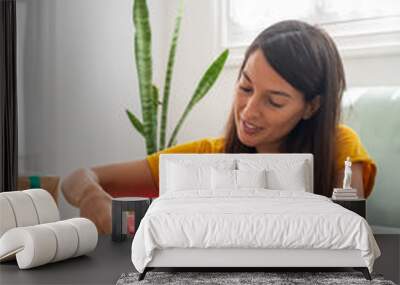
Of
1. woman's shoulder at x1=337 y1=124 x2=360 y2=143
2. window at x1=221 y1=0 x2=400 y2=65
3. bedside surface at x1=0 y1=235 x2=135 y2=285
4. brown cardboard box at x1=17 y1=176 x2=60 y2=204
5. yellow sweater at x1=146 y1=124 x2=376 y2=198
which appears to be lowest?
bedside surface at x1=0 y1=235 x2=135 y2=285

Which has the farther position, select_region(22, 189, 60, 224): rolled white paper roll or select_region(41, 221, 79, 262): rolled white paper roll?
select_region(22, 189, 60, 224): rolled white paper roll

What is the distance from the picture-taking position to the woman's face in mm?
5457

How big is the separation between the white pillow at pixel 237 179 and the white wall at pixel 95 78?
3.00ft

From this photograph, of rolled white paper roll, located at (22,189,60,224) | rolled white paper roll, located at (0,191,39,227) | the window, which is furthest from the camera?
the window

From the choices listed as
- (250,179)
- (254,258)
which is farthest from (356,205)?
(254,258)

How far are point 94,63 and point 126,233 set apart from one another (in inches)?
61.2

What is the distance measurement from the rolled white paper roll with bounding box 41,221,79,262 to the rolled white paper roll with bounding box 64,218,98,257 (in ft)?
0.14

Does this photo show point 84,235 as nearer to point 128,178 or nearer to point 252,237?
point 252,237

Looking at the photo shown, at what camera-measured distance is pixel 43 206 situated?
4.58m

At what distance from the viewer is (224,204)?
158 inches

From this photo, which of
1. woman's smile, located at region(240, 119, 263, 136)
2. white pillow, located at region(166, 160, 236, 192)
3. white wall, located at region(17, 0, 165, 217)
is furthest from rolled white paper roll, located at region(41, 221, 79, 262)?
woman's smile, located at region(240, 119, 263, 136)

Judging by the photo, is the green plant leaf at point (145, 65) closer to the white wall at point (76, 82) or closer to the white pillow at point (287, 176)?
the white wall at point (76, 82)

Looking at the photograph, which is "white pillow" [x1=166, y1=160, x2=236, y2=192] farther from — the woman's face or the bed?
the bed

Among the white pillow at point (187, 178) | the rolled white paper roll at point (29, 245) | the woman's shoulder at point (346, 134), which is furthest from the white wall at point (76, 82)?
the woman's shoulder at point (346, 134)
